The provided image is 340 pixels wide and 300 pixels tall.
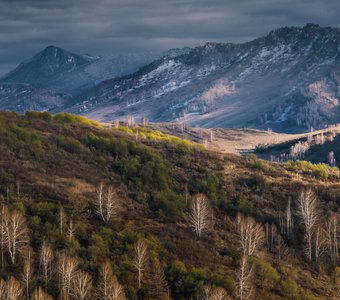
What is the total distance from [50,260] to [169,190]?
40101 millimetres

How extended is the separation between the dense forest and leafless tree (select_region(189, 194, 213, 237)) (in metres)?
0.29

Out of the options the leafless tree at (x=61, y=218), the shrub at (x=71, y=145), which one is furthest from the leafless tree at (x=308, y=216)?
the shrub at (x=71, y=145)

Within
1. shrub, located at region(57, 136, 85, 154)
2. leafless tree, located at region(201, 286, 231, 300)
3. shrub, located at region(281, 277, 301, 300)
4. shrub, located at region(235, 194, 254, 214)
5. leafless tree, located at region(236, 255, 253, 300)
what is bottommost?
shrub, located at region(281, 277, 301, 300)

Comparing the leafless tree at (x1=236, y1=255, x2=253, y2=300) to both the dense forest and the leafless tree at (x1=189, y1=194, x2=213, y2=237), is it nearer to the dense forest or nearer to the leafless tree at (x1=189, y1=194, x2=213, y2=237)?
the dense forest

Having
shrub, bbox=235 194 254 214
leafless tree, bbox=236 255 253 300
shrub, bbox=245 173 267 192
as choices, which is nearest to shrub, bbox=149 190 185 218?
shrub, bbox=235 194 254 214

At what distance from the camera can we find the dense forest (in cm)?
7912

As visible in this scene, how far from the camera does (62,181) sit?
10719cm

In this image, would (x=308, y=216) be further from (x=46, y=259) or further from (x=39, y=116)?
(x=39, y=116)

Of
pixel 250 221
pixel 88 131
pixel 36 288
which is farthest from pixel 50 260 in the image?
pixel 88 131

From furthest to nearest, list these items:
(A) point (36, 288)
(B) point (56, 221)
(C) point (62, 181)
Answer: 1. (C) point (62, 181)
2. (B) point (56, 221)
3. (A) point (36, 288)

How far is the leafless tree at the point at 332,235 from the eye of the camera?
3898 inches

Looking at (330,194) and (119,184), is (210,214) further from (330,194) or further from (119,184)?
(330,194)

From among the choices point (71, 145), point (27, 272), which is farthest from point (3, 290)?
point (71, 145)

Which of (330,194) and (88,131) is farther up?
(88,131)
